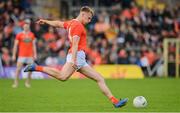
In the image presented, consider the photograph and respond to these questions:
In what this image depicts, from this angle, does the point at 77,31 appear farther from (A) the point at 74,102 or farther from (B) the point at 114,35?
(B) the point at 114,35

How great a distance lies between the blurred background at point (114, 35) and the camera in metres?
35.7

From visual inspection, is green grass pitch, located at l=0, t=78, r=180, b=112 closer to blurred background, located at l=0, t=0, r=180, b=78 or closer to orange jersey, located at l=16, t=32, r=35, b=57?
orange jersey, located at l=16, t=32, r=35, b=57

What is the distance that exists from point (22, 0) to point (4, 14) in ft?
6.80

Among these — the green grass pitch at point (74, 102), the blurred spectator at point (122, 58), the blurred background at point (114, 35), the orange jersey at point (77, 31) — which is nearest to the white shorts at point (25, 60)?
the green grass pitch at point (74, 102)

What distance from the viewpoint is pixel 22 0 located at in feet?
126

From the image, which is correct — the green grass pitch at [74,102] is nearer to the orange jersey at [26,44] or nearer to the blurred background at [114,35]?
the orange jersey at [26,44]

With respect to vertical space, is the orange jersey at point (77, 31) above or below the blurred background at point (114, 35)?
above

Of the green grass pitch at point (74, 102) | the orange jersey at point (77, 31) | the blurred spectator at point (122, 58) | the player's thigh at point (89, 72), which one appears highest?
the orange jersey at point (77, 31)

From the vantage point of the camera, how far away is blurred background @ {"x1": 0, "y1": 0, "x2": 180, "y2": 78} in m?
35.7

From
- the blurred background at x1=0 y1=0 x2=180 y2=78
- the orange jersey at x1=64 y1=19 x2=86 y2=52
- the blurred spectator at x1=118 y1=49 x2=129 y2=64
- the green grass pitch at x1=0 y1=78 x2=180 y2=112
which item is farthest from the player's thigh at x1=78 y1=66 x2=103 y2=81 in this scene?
the blurred spectator at x1=118 y1=49 x2=129 y2=64

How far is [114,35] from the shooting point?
37000 mm

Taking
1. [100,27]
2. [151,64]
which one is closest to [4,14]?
[100,27]

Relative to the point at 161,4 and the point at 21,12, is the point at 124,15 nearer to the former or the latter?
the point at 161,4

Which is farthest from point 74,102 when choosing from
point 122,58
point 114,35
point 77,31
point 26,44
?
point 114,35
